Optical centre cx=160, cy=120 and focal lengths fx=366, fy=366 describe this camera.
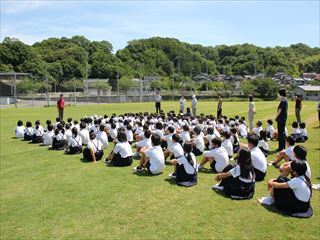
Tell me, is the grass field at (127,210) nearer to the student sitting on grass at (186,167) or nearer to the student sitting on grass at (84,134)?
the student sitting on grass at (186,167)

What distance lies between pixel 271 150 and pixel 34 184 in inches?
348

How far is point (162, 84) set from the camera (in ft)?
291

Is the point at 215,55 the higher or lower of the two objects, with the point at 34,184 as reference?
higher

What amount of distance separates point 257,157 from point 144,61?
10999 centimetres

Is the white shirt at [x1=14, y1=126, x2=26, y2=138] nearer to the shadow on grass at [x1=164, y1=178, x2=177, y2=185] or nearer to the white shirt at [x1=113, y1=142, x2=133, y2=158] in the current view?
the white shirt at [x1=113, y1=142, x2=133, y2=158]

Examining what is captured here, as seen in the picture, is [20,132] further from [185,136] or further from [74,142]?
[185,136]

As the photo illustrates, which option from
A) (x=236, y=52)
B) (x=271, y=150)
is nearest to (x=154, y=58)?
(x=236, y=52)

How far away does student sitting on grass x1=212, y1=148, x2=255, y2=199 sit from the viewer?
26.9 ft

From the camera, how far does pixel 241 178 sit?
8.46 metres

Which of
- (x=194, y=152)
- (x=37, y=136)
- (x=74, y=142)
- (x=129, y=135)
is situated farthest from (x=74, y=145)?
(x=194, y=152)

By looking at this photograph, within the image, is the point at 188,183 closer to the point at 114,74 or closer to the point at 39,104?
the point at 39,104

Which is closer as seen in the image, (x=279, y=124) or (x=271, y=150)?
(x=279, y=124)

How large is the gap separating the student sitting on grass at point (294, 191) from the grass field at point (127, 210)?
0.25m

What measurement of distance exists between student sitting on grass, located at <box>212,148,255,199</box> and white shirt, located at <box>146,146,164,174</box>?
89.8 inches
